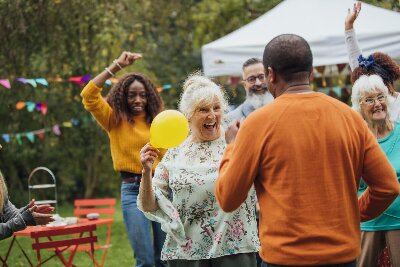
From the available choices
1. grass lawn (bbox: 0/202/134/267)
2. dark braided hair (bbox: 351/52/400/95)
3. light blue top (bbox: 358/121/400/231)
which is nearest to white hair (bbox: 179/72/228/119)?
light blue top (bbox: 358/121/400/231)

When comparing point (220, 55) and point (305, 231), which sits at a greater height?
point (220, 55)

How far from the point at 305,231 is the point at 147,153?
126 cm

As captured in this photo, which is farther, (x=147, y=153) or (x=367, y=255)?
(x=367, y=255)

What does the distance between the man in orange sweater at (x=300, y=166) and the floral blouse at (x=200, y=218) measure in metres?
1.07

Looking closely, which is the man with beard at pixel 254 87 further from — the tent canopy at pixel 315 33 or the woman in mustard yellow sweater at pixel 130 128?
the tent canopy at pixel 315 33

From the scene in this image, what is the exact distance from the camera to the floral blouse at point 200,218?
14.4 ft

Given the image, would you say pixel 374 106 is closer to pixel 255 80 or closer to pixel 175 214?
pixel 175 214

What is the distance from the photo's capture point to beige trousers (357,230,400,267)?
4910mm

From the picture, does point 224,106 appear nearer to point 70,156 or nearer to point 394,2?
point 394,2

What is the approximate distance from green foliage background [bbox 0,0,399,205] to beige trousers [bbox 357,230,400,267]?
932cm

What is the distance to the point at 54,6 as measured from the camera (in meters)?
14.1

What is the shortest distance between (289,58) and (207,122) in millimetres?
1358

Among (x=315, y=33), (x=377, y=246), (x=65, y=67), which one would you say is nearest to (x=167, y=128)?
(x=377, y=246)

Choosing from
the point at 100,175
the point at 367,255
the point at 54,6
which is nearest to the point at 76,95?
the point at 54,6
